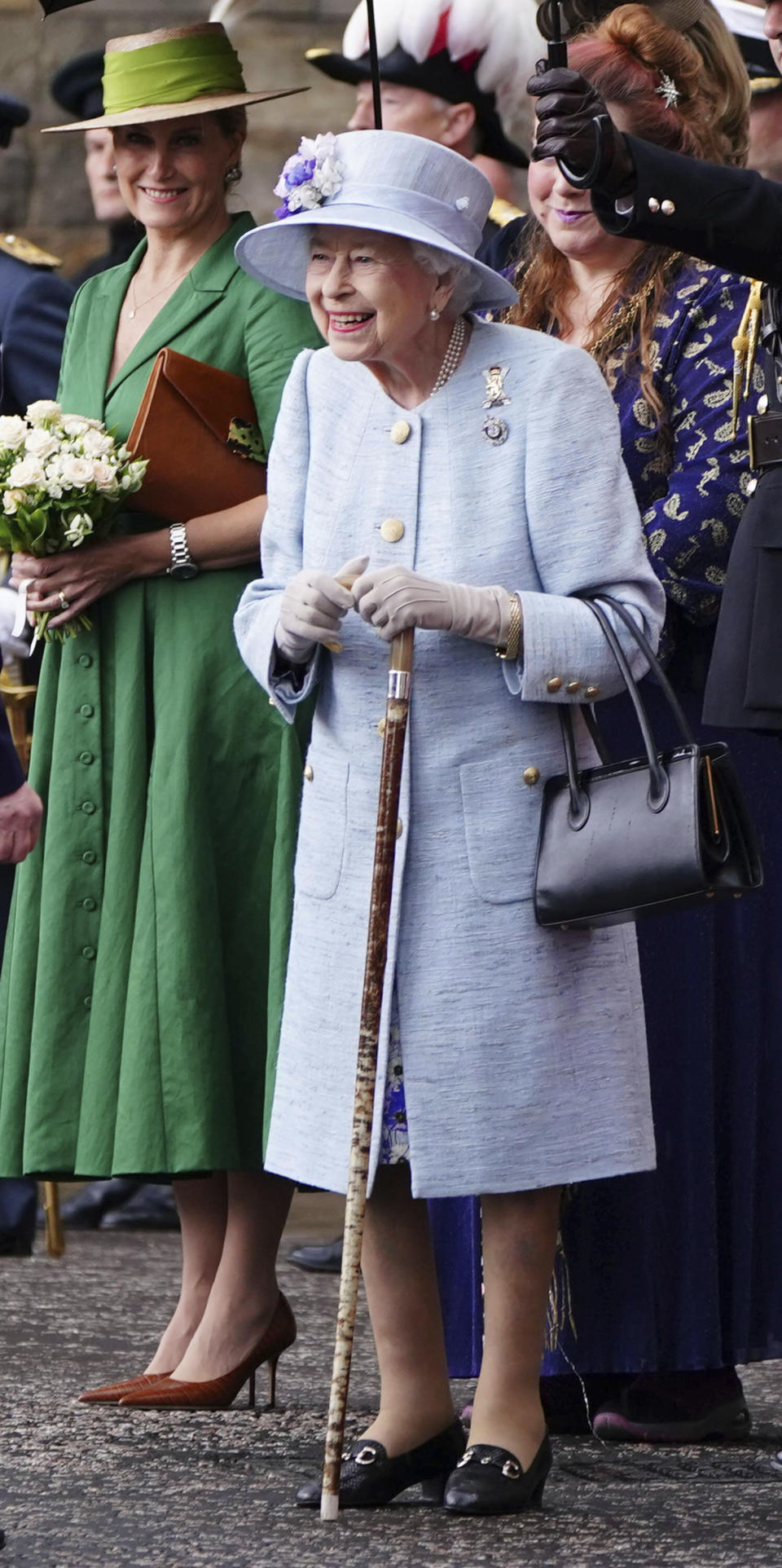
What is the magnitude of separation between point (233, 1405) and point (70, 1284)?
127 cm

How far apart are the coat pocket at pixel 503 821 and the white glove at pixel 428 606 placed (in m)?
0.18

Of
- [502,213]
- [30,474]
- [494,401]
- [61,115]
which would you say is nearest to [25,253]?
[502,213]

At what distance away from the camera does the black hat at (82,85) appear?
679 cm

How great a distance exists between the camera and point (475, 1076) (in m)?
3.66

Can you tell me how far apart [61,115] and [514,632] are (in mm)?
7084

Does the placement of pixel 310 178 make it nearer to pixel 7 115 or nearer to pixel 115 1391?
pixel 115 1391

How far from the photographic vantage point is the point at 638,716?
3.69 m

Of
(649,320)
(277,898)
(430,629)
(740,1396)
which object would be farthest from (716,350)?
(740,1396)

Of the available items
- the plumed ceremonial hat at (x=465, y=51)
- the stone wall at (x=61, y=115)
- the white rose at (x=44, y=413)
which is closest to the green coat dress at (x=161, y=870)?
the white rose at (x=44, y=413)

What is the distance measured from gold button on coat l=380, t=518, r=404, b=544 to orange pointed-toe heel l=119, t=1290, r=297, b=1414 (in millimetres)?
1403

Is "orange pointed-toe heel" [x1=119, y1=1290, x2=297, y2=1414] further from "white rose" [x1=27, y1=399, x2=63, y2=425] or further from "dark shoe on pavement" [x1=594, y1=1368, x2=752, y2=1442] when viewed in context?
"white rose" [x1=27, y1=399, x2=63, y2=425]

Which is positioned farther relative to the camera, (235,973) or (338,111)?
(338,111)

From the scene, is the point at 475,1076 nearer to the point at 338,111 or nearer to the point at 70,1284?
the point at 70,1284

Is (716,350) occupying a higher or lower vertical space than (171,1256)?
higher
